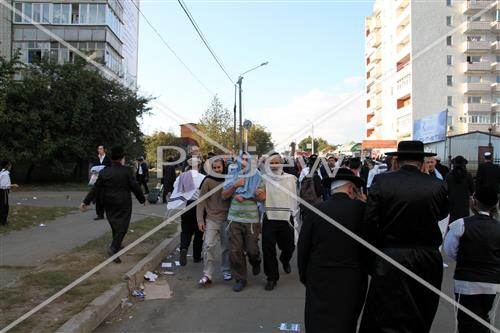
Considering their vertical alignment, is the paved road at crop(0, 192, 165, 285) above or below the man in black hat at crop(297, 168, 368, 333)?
below

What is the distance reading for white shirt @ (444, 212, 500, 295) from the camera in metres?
4.11

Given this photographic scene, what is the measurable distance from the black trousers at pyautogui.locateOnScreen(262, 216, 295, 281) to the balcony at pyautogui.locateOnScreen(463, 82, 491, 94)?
213 feet

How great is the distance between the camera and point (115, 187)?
8164mm

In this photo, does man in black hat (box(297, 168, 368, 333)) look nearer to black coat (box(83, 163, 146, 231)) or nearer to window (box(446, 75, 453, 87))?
black coat (box(83, 163, 146, 231))

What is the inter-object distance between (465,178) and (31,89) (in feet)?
87.2

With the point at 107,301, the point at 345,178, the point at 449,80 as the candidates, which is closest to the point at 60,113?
the point at 107,301

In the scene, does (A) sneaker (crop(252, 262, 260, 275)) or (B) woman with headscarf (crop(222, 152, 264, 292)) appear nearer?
(B) woman with headscarf (crop(222, 152, 264, 292))

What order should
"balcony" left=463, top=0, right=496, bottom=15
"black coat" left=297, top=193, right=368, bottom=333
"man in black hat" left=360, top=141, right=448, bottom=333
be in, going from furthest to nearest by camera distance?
"balcony" left=463, top=0, right=496, bottom=15
"black coat" left=297, top=193, right=368, bottom=333
"man in black hat" left=360, top=141, right=448, bottom=333

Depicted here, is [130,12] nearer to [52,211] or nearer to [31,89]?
[31,89]

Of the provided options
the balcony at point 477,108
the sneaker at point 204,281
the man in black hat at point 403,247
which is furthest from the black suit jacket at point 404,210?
the balcony at point 477,108

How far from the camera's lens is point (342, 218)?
12.5 feet

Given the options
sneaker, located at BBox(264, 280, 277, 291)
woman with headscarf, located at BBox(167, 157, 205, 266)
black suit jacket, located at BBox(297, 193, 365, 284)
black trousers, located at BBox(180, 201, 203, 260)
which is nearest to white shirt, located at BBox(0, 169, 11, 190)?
woman with headscarf, located at BBox(167, 157, 205, 266)

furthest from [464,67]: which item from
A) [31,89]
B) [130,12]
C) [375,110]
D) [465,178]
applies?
[465,178]

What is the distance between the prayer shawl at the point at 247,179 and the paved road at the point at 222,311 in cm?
138
